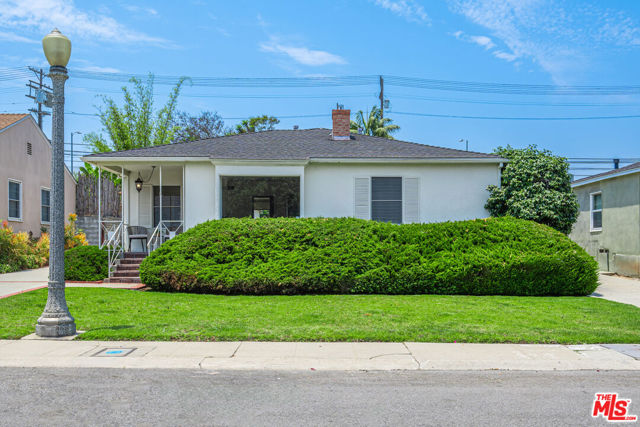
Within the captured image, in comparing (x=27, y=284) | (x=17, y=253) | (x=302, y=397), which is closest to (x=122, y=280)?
(x=27, y=284)

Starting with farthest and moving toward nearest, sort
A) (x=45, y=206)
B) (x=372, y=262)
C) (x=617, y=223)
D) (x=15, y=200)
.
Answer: (x=45, y=206) → (x=15, y=200) → (x=617, y=223) → (x=372, y=262)

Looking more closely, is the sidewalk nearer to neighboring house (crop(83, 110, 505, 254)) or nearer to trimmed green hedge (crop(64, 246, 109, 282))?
trimmed green hedge (crop(64, 246, 109, 282))

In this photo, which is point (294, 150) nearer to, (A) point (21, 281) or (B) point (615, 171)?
(A) point (21, 281)

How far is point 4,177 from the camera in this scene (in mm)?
19000

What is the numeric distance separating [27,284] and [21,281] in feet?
2.92

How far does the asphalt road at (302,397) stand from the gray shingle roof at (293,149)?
9.90m

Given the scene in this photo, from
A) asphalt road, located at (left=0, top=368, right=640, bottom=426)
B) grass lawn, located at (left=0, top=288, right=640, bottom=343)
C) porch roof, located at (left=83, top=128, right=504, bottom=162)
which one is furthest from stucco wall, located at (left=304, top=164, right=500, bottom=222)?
asphalt road, located at (left=0, top=368, right=640, bottom=426)

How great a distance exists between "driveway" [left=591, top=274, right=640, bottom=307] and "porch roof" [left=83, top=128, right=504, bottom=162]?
4.58 meters

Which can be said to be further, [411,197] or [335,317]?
[411,197]

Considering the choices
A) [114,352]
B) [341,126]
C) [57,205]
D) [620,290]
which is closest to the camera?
[114,352]

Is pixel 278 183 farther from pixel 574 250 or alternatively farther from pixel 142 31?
pixel 574 250

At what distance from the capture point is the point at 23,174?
2041cm

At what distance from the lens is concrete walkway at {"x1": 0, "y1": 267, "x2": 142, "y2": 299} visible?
Answer: 1182 centimetres

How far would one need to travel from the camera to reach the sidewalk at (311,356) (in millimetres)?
5770
